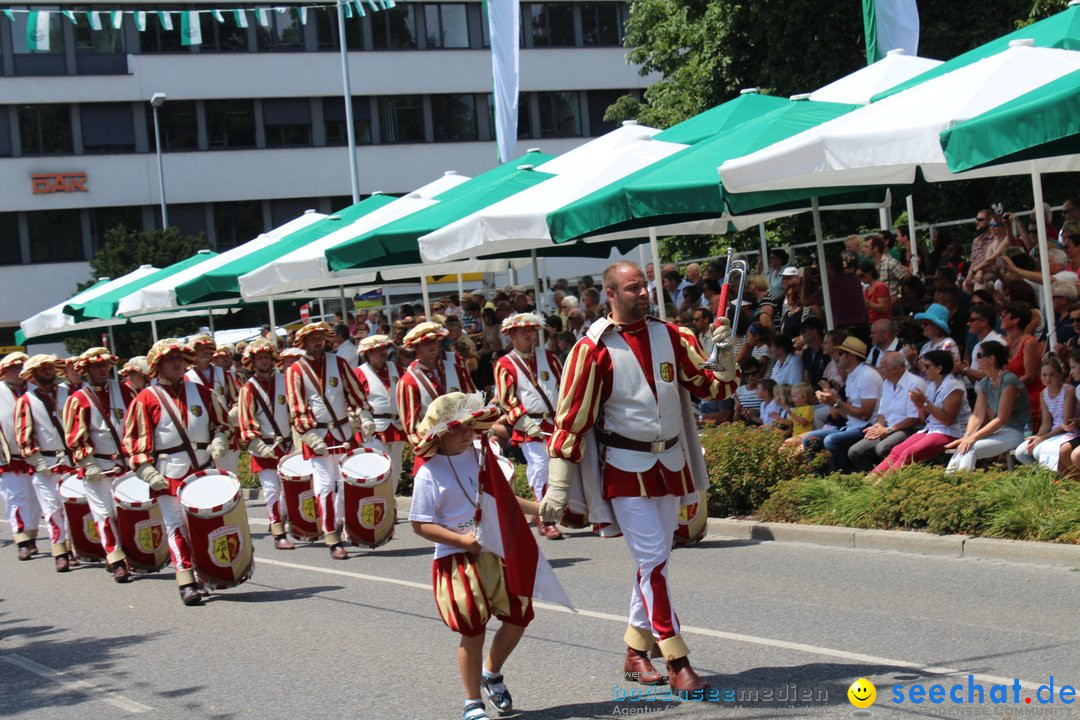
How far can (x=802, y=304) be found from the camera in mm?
16828

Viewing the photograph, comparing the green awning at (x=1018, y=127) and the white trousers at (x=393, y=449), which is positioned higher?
the green awning at (x=1018, y=127)

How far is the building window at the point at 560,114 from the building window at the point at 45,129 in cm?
1717

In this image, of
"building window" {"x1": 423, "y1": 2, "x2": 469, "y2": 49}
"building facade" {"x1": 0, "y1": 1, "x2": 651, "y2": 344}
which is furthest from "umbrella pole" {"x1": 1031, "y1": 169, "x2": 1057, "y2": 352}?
"building window" {"x1": 423, "y1": 2, "x2": 469, "y2": 49}

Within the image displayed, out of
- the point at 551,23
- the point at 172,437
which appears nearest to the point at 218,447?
the point at 172,437

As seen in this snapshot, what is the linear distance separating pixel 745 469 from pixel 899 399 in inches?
57.3

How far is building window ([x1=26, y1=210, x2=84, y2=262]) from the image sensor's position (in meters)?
52.2

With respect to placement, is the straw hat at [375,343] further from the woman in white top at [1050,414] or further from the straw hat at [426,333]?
the woman in white top at [1050,414]

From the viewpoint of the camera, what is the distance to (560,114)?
57375mm

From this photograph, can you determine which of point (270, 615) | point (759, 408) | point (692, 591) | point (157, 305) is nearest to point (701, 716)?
point (692, 591)

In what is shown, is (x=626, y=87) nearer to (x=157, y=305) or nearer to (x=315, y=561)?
(x=157, y=305)

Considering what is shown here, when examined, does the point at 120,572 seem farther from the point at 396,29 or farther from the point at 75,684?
the point at 396,29

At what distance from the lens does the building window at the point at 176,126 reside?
53.2 meters

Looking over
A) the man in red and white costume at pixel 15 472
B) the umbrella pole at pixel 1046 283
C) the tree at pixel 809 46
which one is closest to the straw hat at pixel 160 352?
the man in red and white costume at pixel 15 472

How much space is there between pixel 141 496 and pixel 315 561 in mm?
1661
